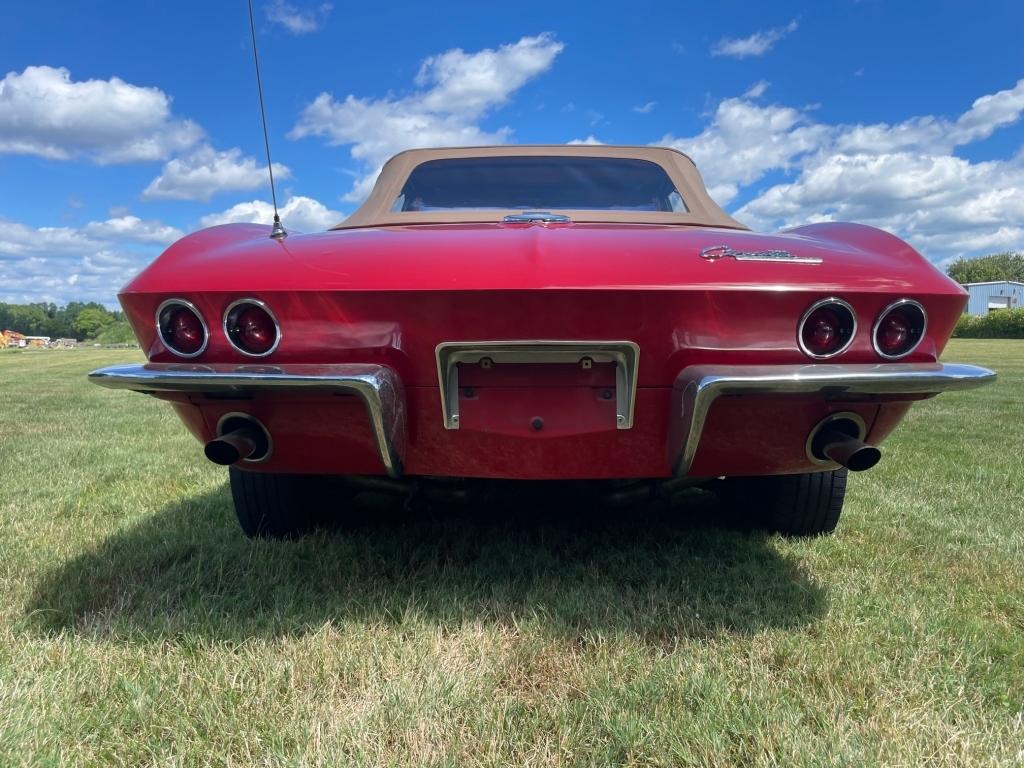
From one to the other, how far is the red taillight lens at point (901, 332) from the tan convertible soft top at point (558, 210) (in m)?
0.95

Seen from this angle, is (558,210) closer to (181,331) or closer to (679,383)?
(679,383)

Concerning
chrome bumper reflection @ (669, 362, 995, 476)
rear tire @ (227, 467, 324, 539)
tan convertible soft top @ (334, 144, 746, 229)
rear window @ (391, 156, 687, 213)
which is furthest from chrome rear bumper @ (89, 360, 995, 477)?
rear window @ (391, 156, 687, 213)

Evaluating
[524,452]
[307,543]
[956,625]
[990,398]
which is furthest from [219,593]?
[990,398]

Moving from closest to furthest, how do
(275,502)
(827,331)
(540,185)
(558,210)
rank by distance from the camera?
(827,331) → (275,502) → (558,210) → (540,185)

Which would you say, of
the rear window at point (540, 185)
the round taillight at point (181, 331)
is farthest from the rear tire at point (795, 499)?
the round taillight at point (181, 331)

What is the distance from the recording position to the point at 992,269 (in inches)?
2958

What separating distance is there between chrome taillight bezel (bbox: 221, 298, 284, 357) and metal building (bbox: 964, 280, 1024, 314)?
76.7 meters

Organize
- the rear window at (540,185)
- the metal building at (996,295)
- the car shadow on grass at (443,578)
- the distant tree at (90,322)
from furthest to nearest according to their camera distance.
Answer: the distant tree at (90,322)
the metal building at (996,295)
the rear window at (540,185)
the car shadow on grass at (443,578)

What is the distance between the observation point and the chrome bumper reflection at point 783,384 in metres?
1.58

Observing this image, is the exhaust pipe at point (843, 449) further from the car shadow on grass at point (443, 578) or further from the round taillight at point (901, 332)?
the car shadow on grass at point (443, 578)

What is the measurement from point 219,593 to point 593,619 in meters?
1.11

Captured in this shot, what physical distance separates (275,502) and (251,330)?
2.96ft

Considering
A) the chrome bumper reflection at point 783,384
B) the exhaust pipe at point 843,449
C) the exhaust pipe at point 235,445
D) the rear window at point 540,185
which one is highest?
the rear window at point 540,185

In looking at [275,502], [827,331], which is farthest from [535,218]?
[275,502]
